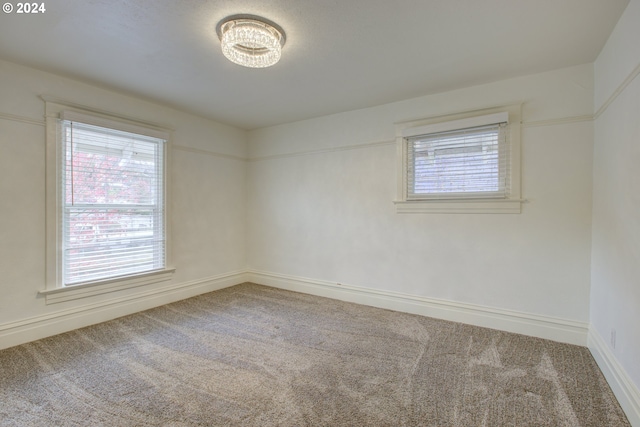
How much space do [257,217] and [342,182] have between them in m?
1.64

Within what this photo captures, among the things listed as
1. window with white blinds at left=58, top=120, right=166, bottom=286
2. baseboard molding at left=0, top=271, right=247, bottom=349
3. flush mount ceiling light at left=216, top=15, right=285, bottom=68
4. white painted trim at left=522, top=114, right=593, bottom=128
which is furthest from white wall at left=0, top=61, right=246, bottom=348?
white painted trim at left=522, top=114, right=593, bottom=128

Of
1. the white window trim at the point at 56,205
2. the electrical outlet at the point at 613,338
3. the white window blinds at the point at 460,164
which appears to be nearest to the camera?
the electrical outlet at the point at 613,338

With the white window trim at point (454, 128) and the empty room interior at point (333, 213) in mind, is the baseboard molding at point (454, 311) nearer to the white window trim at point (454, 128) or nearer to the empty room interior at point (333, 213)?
the empty room interior at point (333, 213)

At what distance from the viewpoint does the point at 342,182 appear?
13.4 ft

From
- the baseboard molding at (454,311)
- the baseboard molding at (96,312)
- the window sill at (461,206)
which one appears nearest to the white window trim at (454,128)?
the window sill at (461,206)

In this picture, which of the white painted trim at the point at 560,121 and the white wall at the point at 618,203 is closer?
the white wall at the point at 618,203

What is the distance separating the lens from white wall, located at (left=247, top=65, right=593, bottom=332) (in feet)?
9.00

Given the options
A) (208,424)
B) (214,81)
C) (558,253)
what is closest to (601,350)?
(558,253)

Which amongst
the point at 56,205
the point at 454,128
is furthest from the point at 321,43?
the point at 56,205

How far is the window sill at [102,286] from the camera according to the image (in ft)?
9.66

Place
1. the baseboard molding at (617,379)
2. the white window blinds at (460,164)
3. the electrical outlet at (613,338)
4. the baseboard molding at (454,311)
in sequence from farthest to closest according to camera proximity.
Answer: the white window blinds at (460,164) < the baseboard molding at (454,311) < the electrical outlet at (613,338) < the baseboard molding at (617,379)

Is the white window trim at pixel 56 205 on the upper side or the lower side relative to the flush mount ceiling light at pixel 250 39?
lower

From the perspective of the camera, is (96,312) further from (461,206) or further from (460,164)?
(460,164)

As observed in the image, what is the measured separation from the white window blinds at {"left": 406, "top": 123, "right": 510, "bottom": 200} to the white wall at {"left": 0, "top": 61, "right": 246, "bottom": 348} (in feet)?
9.01
